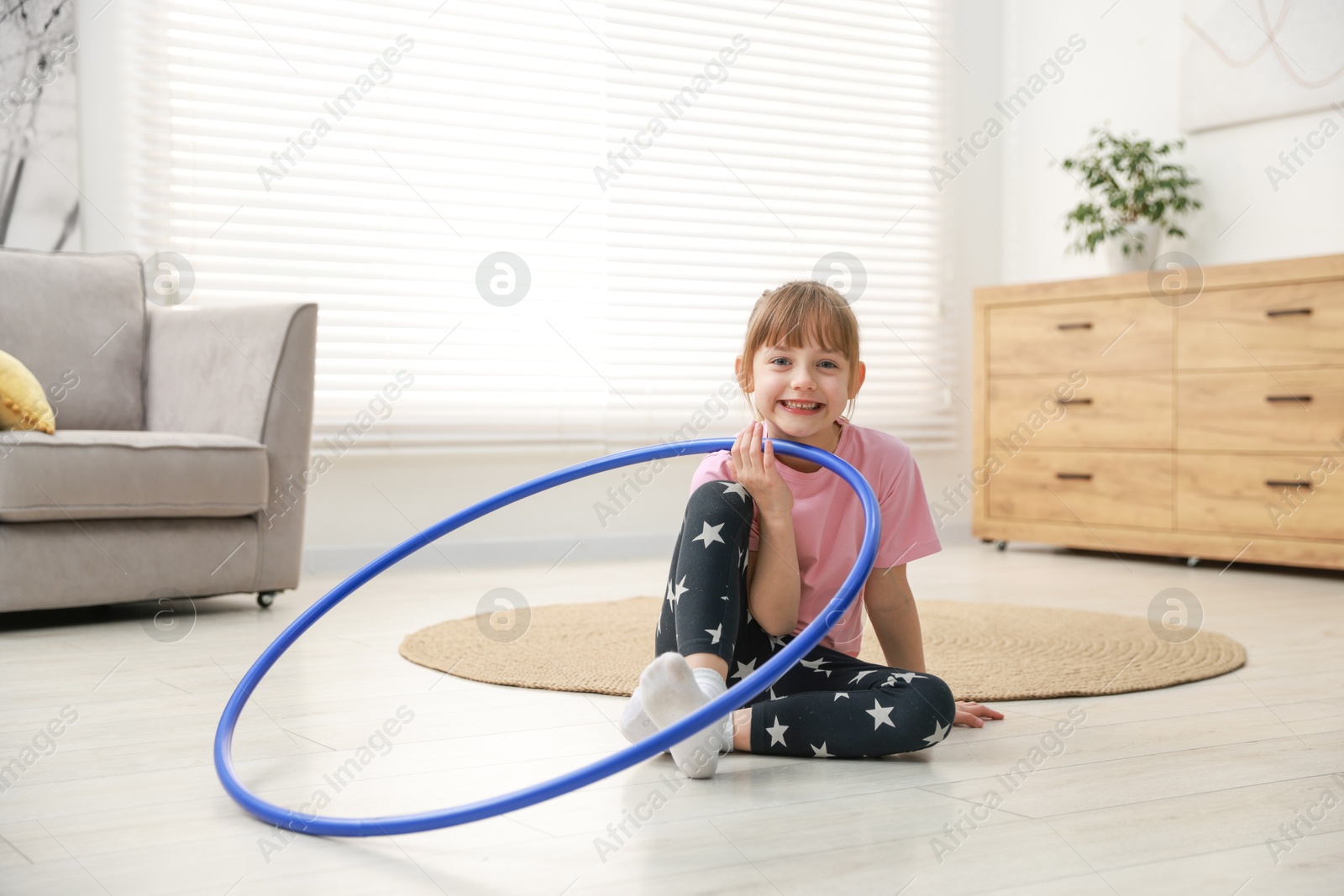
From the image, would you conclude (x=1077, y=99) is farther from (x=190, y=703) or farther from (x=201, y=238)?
(x=190, y=703)

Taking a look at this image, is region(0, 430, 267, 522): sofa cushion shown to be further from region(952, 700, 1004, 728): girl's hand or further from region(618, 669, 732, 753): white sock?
region(952, 700, 1004, 728): girl's hand

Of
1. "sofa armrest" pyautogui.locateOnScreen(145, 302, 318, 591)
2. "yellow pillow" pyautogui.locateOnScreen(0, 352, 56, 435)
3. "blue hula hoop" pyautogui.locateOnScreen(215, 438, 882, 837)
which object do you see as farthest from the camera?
"sofa armrest" pyautogui.locateOnScreen(145, 302, 318, 591)

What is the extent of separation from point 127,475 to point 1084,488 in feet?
8.99

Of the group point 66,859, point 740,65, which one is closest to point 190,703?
point 66,859

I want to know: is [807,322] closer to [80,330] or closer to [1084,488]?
[80,330]

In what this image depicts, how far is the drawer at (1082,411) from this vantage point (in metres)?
3.56

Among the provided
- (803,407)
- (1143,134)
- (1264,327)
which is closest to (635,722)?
(803,407)

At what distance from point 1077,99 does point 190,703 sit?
12.4 ft

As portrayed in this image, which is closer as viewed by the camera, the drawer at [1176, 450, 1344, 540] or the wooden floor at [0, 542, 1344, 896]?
the wooden floor at [0, 542, 1344, 896]

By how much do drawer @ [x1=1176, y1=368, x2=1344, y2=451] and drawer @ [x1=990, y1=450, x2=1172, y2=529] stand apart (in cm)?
15

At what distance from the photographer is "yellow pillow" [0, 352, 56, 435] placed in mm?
2516

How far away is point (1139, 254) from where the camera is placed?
13.0ft

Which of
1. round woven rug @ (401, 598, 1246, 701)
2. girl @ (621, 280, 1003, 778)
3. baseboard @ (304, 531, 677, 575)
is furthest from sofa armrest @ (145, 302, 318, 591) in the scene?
girl @ (621, 280, 1003, 778)

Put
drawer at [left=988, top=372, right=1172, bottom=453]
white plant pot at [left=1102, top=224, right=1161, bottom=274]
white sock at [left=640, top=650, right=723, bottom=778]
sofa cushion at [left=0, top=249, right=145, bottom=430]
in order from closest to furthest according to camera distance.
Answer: white sock at [left=640, top=650, right=723, bottom=778] < sofa cushion at [left=0, top=249, right=145, bottom=430] < drawer at [left=988, top=372, right=1172, bottom=453] < white plant pot at [left=1102, top=224, right=1161, bottom=274]
